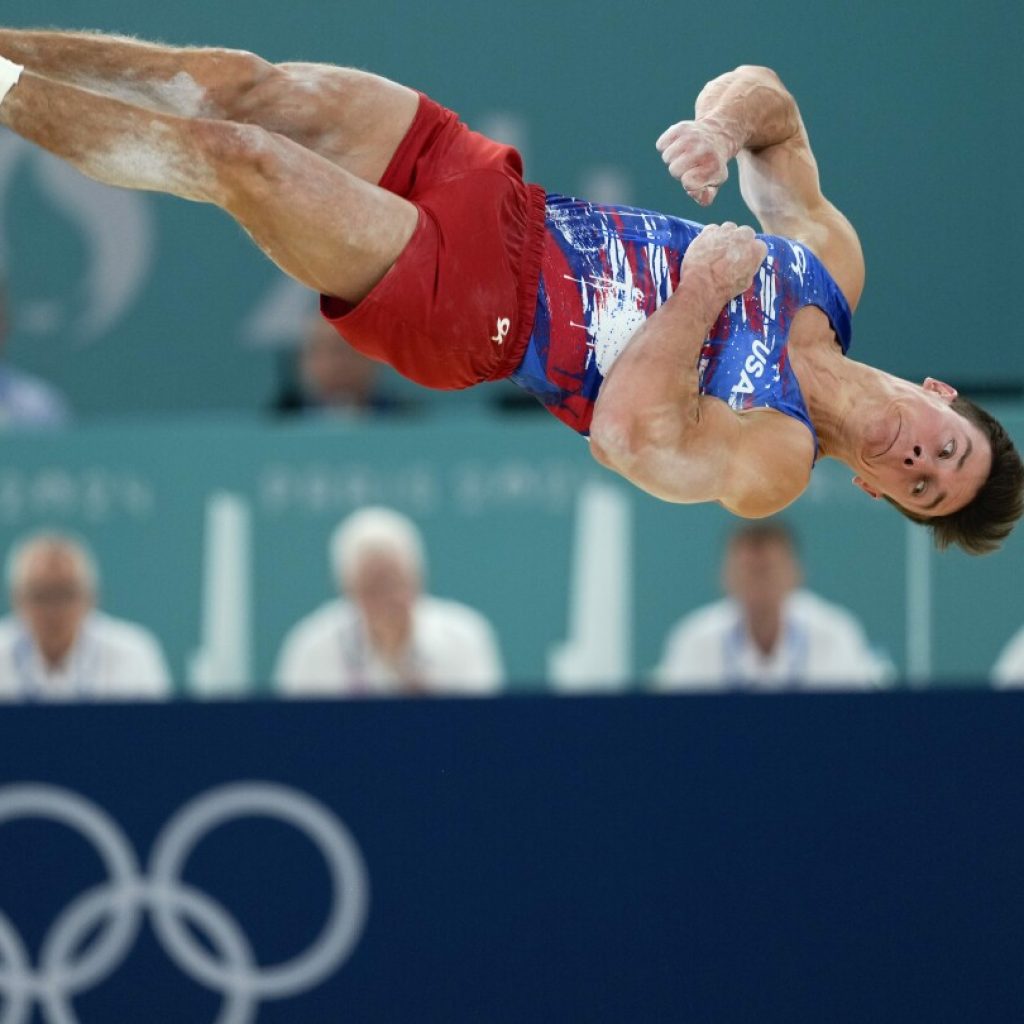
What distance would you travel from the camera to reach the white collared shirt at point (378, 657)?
694 centimetres

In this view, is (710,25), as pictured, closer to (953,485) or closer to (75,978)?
(953,485)

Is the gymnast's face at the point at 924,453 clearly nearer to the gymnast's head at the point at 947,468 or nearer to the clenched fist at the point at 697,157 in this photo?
the gymnast's head at the point at 947,468

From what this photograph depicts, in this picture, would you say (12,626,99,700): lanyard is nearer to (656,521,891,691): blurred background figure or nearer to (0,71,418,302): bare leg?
(656,521,891,691): blurred background figure

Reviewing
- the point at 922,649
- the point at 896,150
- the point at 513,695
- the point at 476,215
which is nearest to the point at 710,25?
the point at 896,150

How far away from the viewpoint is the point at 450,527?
733 centimetres

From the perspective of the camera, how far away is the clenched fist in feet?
12.6

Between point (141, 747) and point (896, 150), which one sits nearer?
point (141, 747)

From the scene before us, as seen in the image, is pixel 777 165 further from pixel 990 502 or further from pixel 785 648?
pixel 785 648

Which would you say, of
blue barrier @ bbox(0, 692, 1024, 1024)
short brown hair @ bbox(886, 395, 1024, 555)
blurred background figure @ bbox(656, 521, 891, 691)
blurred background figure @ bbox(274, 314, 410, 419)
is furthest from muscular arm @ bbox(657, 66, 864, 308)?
blurred background figure @ bbox(274, 314, 410, 419)

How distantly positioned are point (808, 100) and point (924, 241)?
112cm

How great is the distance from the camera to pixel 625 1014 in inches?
215

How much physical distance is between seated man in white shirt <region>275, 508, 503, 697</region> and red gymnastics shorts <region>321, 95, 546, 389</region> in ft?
8.86

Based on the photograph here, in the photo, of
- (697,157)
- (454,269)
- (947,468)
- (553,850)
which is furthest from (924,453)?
(553,850)

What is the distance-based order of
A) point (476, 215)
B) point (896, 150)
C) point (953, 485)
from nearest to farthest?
1. point (476, 215)
2. point (953, 485)
3. point (896, 150)
